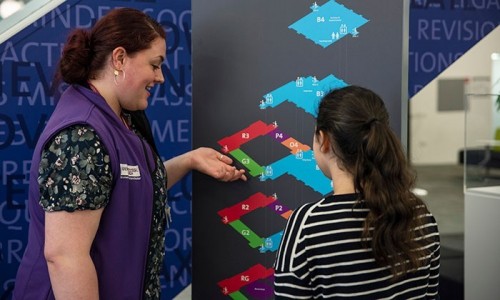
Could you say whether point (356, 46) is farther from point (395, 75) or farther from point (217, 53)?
point (217, 53)

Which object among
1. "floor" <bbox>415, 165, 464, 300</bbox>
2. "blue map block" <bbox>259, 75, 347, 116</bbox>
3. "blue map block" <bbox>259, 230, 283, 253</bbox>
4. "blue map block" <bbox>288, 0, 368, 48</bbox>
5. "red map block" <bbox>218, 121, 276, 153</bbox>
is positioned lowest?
"floor" <bbox>415, 165, 464, 300</bbox>

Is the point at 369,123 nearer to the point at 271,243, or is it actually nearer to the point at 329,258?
the point at 329,258

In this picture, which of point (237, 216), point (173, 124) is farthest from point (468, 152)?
point (237, 216)

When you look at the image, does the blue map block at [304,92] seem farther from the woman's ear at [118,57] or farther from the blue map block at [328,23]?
the woman's ear at [118,57]

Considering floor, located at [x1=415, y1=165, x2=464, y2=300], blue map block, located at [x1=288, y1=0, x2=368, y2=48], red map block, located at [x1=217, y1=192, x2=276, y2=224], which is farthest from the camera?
floor, located at [x1=415, y1=165, x2=464, y2=300]

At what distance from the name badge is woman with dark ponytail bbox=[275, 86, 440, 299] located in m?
0.51

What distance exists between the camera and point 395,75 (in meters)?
1.95

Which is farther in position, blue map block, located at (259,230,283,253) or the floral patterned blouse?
blue map block, located at (259,230,283,253)

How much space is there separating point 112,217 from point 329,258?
61 cm

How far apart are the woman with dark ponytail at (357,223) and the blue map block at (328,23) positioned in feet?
2.22

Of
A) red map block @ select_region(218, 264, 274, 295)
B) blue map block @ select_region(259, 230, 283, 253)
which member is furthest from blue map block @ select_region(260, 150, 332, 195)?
red map block @ select_region(218, 264, 274, 295)

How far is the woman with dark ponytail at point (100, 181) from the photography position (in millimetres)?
1512

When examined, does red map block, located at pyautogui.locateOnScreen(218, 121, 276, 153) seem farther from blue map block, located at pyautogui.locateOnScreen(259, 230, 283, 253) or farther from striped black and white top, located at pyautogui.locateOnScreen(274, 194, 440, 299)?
striped black and white top, located at pyautogui.locateOnScreen(274, 194, 440, 299)

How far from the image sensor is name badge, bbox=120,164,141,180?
1.60m
